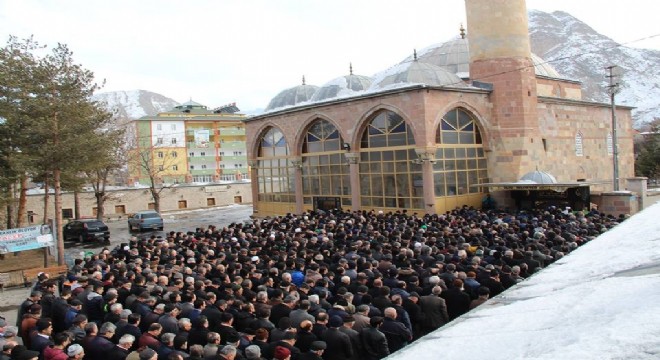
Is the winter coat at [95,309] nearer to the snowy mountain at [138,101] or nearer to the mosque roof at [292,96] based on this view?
Result: the mosque roof at [292,96]

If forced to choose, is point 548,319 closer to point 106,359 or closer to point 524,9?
point 106,359

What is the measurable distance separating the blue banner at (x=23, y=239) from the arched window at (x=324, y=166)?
509 inches

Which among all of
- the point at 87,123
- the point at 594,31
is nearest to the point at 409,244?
the point at 87,123

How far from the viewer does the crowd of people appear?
584cm

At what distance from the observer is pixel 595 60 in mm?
153500

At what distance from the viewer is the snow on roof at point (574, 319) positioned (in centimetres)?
197

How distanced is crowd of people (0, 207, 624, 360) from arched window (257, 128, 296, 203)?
1467 cm

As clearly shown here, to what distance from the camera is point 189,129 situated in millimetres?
60281

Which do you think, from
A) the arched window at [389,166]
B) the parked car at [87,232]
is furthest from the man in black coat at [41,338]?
the parked car at [87,232]

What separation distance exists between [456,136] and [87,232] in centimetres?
1746

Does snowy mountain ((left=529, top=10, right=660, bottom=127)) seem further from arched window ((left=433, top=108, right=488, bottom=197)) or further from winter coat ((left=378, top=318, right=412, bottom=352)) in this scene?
winter coat ((left=378, top=318, right=412, bottom=352))

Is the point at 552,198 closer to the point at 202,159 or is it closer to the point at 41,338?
the point at 41,338

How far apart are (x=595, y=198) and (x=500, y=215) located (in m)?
5.13

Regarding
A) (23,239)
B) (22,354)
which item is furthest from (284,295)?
(23,239)
